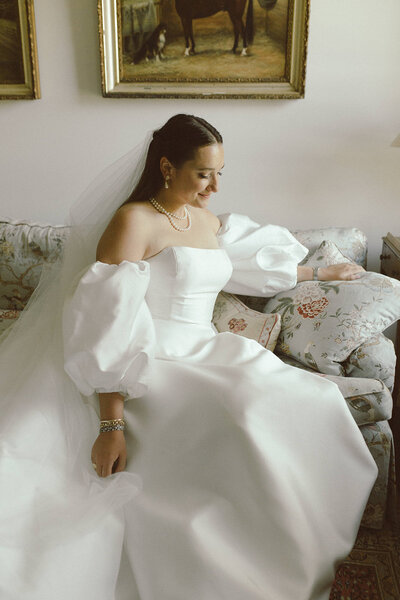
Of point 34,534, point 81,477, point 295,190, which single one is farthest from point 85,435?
point 295,190

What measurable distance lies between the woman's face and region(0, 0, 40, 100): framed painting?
4.39 feet

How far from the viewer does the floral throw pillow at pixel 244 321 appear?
1915 mm

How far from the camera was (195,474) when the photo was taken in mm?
1329

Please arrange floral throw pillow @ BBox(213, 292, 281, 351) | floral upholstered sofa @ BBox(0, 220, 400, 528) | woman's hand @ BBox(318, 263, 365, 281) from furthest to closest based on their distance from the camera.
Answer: woman's hand @ BBox(318, 263, 365, 281) → floral throw pillow @ BBox(213, 292, 281, 351) → floral upholstered sofa @ BBox(0, 220, 400, 528)

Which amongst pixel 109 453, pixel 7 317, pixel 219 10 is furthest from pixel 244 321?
pixel 219 10

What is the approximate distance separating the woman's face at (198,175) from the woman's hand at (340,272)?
629 mm

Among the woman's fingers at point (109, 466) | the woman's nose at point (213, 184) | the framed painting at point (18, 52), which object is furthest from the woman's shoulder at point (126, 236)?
the framed painting at point (18, 52)

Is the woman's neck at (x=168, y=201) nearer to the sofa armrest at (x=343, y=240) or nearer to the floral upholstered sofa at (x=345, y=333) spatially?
the floral upholstered sofa at (x=345, y=333)

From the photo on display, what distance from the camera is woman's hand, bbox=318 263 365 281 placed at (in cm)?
205

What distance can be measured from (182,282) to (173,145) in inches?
17.4

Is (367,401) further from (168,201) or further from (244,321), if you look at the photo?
(168,201)

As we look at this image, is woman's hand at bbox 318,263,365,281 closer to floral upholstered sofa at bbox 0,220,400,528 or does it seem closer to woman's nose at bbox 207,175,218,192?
floral upholstered sofa at bbox 0,220,400,528

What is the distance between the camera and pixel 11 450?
1266 mm

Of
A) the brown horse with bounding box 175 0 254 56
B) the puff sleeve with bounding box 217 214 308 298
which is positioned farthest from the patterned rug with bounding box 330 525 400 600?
the brown horse with bounding box 175 0 254 56
